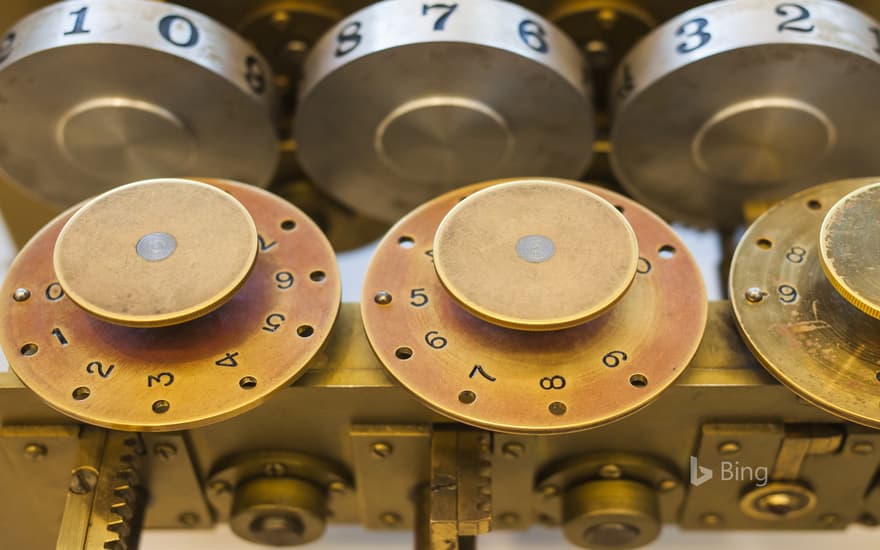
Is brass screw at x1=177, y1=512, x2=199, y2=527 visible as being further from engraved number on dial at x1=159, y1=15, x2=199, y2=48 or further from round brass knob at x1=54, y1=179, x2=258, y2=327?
engraved number on dial at x1=159, y1=15, x2=199, y2=48

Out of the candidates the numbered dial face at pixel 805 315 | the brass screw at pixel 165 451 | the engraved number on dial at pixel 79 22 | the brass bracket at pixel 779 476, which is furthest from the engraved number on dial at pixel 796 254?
the engraved number on dial at pixel 79 22

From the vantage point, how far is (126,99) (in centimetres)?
104

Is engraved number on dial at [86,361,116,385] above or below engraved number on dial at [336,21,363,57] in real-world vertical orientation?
below

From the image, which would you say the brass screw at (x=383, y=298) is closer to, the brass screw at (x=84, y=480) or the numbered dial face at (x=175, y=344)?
the numbered dial face at (x=175, y=344)

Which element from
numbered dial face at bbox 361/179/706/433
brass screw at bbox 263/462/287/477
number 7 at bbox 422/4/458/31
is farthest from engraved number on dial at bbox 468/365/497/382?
number 7 at bbox 422/4/458/31

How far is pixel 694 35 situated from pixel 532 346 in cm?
34

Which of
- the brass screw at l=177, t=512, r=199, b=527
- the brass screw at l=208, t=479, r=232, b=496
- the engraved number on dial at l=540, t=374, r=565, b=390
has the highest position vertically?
the brass screw at l=208, t=479, r=232, b=496

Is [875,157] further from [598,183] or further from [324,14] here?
[324,14]

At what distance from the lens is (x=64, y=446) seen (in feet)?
2.98

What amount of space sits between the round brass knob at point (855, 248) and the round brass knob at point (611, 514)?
0.24 meters

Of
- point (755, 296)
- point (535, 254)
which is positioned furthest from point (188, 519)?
point (755, 296)

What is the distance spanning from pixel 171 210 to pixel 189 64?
20cm

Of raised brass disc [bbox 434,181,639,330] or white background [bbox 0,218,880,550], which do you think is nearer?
raised brass disc [bbox 434,181,639,330]

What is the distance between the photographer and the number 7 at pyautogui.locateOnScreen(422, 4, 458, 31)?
3.25ft
